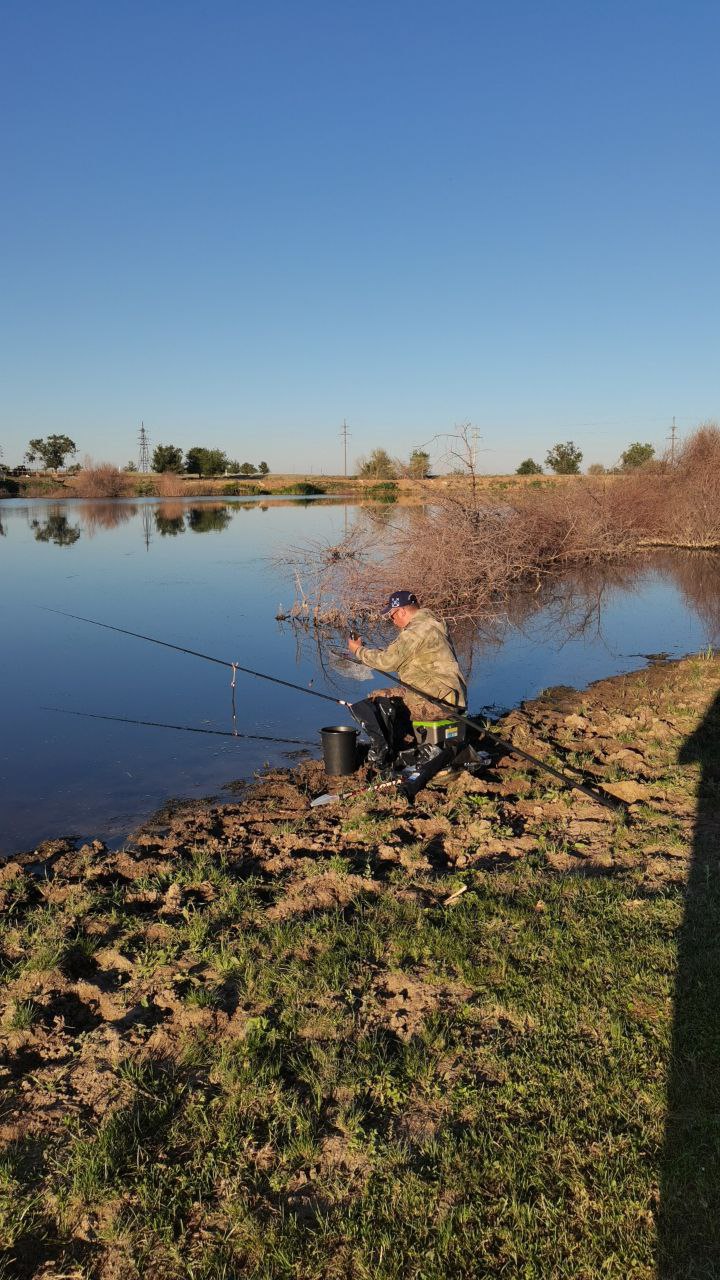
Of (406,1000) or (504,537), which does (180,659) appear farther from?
(504,537)

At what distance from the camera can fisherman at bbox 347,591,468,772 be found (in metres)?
8.31

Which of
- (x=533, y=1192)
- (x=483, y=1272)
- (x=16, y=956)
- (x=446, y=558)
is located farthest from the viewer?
(x=446, y=558)

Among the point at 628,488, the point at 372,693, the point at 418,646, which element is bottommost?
the point at 372,693

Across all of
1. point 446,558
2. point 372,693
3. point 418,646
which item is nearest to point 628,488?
point 446,558

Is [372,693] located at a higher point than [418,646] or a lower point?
lower

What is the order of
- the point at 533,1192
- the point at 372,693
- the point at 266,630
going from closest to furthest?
the point at 533,1192
the point at 372,693
the point at 266,630

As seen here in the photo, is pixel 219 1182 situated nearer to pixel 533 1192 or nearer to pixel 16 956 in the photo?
pixel 533 1192

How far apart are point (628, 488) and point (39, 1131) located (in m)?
36.3

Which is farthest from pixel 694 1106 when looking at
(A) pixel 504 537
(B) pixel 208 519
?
(B) pixel 208 519

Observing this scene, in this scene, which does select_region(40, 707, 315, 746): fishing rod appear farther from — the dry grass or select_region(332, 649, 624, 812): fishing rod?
the dry grass

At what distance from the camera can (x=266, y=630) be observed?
744 inches

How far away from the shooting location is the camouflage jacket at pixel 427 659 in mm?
Result: 8305

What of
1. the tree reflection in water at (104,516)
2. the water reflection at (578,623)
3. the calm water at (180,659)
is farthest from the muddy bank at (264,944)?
the tree reflection in water at (104,516)

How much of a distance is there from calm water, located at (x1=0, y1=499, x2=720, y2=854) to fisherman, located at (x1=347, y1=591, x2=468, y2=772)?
1695 millimetres
